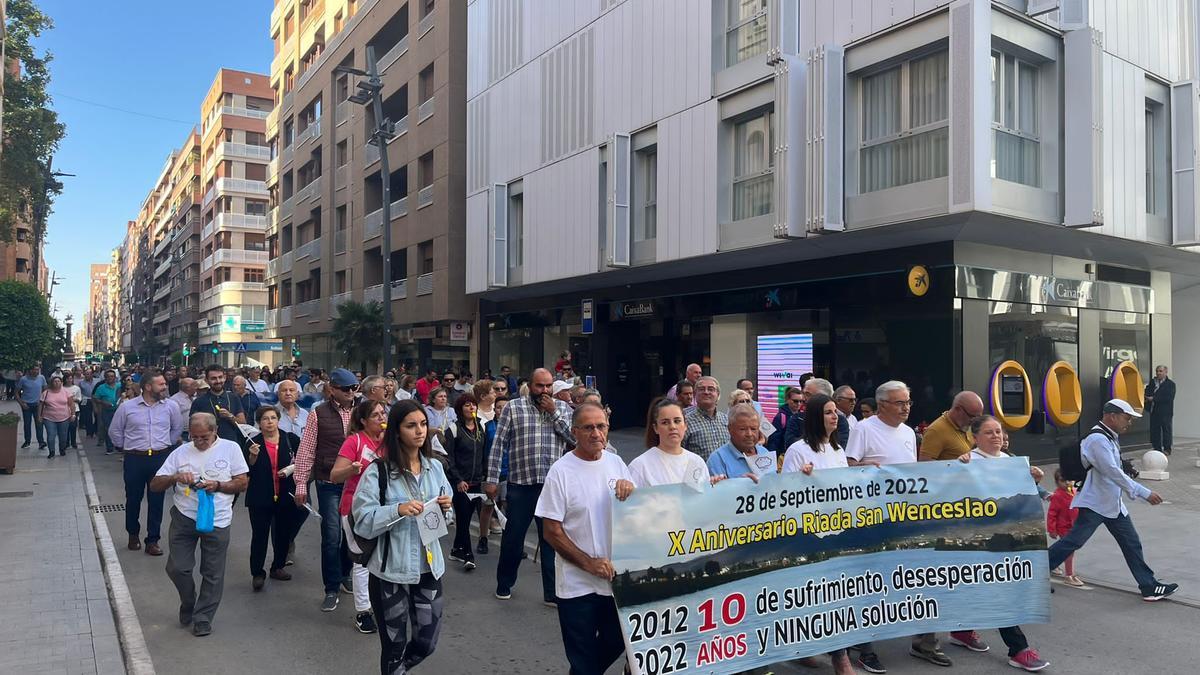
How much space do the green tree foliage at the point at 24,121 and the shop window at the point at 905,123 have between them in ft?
105

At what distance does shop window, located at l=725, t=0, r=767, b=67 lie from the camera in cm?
1528

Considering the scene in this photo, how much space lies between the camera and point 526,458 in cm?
671

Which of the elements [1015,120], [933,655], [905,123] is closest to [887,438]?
[933,655]

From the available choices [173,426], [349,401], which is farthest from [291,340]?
[349,401]

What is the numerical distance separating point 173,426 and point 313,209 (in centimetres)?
3679

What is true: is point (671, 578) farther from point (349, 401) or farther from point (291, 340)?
point (291, 340)

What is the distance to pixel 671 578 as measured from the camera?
4105mm

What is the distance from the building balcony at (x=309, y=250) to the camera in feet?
140

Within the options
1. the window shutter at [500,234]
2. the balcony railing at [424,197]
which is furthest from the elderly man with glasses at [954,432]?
the balcony railing at [424,197]

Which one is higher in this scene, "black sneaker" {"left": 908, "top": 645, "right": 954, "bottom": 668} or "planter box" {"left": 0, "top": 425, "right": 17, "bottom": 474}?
"planter box" {"left": 0, "top": 425, "right": 17, "bottom": 474}

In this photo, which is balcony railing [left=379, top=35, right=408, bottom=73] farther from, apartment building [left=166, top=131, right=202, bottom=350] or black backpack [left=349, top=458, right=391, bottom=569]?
apartment building [left=166, top=131, right=202, bottom=350]

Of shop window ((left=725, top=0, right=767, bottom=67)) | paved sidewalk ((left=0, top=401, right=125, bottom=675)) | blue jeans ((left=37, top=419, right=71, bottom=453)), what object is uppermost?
shop window ((left=725, top=0, right=767, bottom=67))

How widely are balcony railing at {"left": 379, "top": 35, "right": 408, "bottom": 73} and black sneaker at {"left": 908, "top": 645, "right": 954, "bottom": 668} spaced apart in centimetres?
3111

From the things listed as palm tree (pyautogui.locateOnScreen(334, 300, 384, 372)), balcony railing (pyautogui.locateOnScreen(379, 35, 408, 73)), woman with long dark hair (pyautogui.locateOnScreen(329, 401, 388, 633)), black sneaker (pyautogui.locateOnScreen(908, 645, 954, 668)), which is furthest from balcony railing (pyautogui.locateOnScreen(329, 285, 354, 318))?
black sneaker (pyautogui.locateOnScreen(908, 645, 954, 668))
